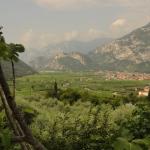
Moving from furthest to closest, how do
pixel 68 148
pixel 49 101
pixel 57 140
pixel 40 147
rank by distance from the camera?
pixel 49 101, pixel 57 140, pixel 68 148, pixel 40 147

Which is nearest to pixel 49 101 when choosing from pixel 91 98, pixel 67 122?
pixel 91 98

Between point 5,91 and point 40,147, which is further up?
point 5,91

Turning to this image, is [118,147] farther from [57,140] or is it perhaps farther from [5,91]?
[57,140]

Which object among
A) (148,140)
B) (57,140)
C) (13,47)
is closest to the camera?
(148,140)

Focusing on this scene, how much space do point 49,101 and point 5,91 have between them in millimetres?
73792

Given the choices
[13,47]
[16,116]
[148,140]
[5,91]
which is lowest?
[148,140]

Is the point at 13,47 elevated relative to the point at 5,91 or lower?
elevated

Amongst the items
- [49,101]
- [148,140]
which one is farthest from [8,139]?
[49,101]

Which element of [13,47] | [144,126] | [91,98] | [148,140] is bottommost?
[91,98]

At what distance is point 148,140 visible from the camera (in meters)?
2.29

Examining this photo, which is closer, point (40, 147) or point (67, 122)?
point (40, 147)

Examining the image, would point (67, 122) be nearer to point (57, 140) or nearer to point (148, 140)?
point (57, 140)

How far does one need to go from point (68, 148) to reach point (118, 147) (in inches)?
732

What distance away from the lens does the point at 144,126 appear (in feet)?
31.4
